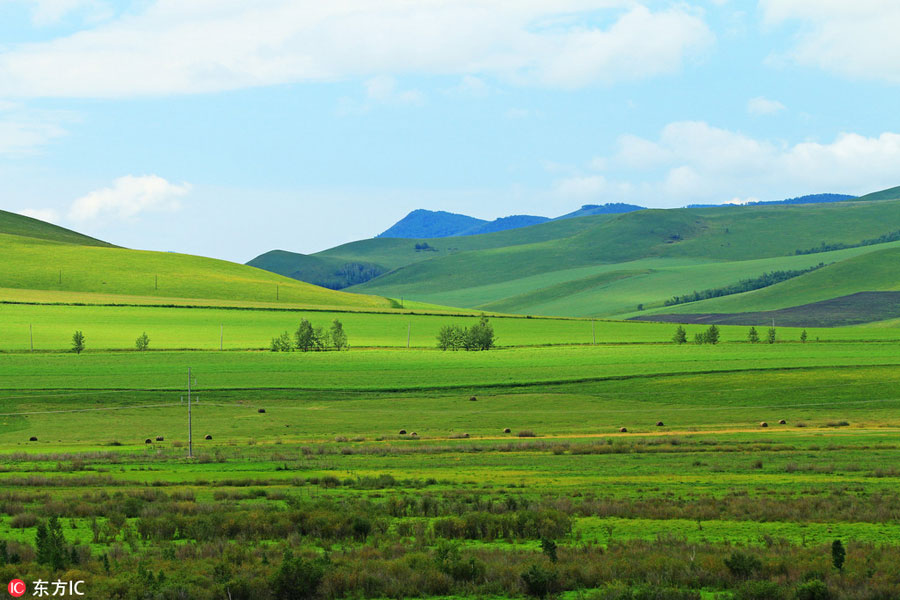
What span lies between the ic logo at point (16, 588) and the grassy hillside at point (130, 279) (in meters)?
154

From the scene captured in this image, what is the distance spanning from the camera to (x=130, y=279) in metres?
176

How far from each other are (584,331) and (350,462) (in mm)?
99624

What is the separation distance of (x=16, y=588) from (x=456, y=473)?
21.6 metres

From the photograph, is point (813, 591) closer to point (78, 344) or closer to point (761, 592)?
point (761, 592)

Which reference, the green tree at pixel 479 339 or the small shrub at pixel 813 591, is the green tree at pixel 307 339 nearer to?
the green tree at pixel 479 339

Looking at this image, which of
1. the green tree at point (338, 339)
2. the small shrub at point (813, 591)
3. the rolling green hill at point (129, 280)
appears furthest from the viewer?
the rolling green hill at point (129, 280)

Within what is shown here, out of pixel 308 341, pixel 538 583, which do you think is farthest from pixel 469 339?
pixel 538 583

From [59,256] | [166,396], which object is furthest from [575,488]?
[59,256]

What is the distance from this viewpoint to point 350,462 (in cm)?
4075

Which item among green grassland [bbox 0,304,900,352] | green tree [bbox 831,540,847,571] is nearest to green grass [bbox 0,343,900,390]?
green grassland [bbox 0,304,900,352]

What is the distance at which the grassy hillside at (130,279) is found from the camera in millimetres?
168375

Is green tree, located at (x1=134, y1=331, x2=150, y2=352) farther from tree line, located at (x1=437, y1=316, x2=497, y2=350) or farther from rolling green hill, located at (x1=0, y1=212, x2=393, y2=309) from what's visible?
rolling green hill, located at (x1=0, y1=212, x2=393, y2=309)

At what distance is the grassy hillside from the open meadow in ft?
255

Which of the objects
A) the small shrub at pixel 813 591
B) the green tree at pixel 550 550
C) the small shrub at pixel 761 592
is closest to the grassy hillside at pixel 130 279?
the green tree at pixel 550 550
